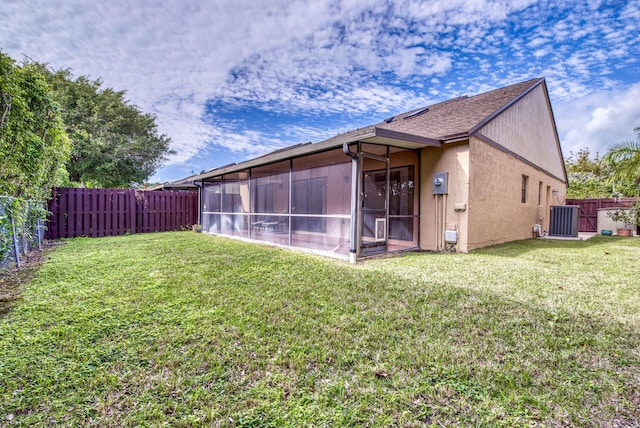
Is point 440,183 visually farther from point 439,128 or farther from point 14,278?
point 14,278

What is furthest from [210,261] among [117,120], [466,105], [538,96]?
[117,120]

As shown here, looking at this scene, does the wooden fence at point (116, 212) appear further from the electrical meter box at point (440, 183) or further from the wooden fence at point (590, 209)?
the wooden fence at point (590, 209)

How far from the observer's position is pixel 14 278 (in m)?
4.33

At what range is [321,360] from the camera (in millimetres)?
2193

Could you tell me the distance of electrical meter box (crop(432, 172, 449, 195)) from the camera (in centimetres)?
704

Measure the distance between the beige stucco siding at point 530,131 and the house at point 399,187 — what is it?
82 millimetres

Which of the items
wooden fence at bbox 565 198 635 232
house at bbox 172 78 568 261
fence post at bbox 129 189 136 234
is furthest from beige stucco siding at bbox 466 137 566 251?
fence post at bbox 129 189 136 234

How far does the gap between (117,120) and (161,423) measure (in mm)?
22011

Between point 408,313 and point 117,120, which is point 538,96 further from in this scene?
point 117,120

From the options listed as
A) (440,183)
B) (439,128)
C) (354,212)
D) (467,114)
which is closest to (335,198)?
(354,212)

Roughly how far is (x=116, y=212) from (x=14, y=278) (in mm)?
7529

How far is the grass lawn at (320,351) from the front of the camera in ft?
5.50

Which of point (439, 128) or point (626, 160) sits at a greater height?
point (439, 128)

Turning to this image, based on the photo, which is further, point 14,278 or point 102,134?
point 102,134
